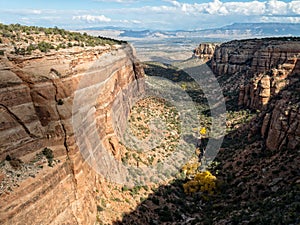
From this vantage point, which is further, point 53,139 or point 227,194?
point 227,194

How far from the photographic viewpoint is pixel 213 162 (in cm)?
4900

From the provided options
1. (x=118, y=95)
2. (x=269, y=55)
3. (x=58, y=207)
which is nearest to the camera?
(x=58, y=207)

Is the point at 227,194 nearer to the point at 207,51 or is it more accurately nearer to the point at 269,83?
the point at 269,83

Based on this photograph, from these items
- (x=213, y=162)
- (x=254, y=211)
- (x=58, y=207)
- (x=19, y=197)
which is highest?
(x=19, y=197)

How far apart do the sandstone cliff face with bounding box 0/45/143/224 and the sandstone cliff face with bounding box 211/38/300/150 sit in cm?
2630

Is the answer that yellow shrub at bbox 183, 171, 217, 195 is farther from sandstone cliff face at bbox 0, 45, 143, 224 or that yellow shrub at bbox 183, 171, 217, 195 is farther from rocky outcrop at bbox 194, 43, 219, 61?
rocky outcrop at bbox 194, 43, 219, 61

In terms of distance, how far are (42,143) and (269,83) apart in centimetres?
5037

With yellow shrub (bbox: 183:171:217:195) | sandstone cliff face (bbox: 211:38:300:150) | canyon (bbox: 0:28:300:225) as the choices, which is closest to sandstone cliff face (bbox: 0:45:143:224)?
canyon (bbox: 0:28:300:225)

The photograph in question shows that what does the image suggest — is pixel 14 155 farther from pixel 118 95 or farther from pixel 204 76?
pixel 204 76

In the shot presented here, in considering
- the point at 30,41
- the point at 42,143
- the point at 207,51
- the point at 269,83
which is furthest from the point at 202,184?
the point at 207,51

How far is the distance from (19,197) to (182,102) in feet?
214

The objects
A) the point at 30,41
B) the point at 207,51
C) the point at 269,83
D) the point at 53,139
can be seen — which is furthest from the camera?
the point at 207,51

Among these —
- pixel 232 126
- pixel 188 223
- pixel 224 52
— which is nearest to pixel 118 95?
pixel 188 223

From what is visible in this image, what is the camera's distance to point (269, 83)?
199 ft
